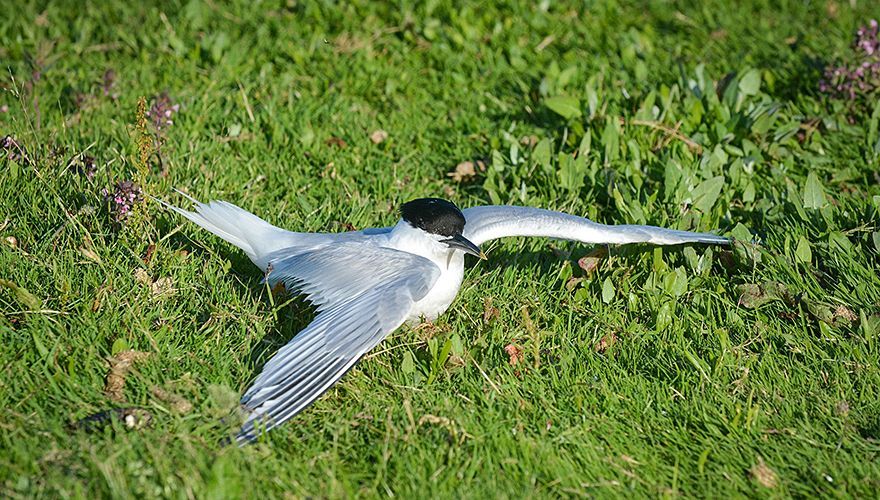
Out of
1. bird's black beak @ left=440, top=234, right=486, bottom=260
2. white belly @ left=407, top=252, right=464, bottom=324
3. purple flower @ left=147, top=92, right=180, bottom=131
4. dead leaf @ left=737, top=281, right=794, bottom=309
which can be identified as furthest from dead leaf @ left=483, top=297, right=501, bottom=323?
purple flower @ left=147, top=92, right=180, bottom=131

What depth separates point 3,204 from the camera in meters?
4.23

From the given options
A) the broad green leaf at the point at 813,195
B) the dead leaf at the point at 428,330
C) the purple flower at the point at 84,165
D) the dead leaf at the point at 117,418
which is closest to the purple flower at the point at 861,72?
the broad green leaf at the point at 813,195

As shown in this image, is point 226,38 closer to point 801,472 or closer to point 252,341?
point 252,341

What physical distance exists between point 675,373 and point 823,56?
3.54 m

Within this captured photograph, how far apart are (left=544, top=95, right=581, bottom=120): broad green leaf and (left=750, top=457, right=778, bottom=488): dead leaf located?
2711 millimetres

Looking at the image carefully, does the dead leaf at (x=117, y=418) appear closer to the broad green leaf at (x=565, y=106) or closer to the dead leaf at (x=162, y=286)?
the dead leaf at (x=162, y=286)

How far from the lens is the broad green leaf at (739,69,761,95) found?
549cm

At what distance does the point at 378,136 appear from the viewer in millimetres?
5574

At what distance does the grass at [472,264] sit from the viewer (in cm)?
317

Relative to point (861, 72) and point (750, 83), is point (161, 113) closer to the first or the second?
point (750, 83)

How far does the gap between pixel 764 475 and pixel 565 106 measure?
2804mm

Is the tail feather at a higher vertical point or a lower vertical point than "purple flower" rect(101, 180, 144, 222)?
lower

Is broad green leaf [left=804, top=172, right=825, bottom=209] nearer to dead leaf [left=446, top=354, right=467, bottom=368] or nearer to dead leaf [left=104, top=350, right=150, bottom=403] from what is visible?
dead leaf [left=446, top=354, right=467, bottom=368]

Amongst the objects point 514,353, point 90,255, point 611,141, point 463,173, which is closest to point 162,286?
point 90,255
